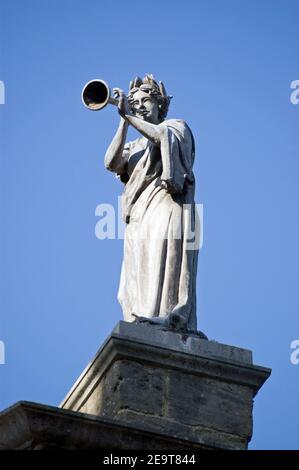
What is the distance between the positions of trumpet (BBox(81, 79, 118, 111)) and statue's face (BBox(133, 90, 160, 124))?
57 cm

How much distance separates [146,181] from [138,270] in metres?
0.94

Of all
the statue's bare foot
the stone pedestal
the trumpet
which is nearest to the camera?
the stone pedestal

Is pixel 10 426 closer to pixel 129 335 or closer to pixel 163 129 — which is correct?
pixel 129 335

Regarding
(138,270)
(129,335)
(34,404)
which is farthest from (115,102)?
(34,404)

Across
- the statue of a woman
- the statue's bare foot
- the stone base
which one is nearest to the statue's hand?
the statue of a woman

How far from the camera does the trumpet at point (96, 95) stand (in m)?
13.5

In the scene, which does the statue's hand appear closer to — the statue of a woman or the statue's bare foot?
the statue of a woman

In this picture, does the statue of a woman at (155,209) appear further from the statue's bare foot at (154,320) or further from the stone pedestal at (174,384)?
the stone pedestal at (174,384)

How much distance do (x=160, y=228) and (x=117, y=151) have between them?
3.34 ft

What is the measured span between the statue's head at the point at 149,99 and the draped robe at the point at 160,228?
264 mm

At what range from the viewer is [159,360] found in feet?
39.8

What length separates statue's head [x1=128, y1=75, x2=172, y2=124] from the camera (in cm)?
1415

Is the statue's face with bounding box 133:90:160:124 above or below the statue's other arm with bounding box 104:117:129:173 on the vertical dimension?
above

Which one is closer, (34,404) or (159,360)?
(34,404)
